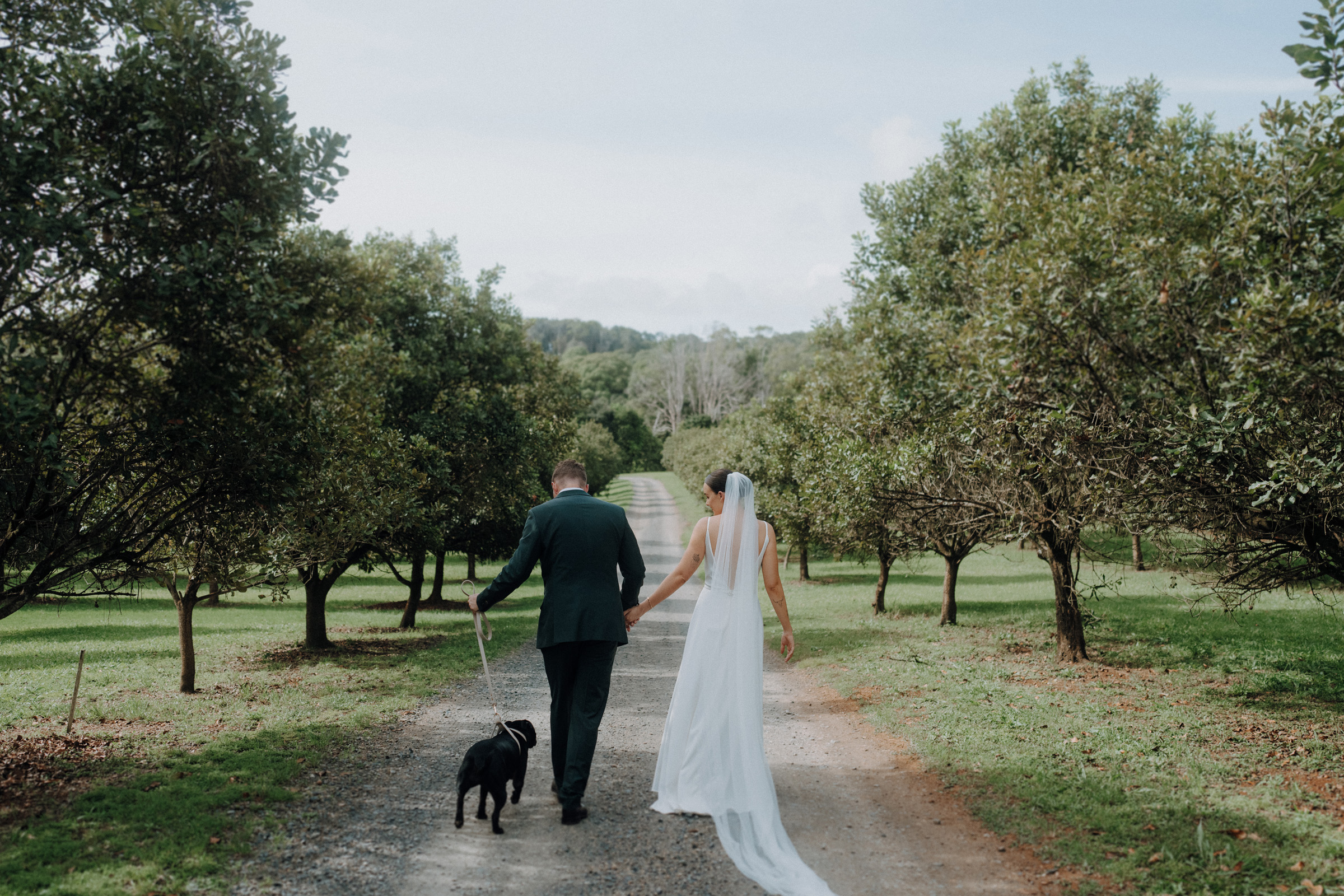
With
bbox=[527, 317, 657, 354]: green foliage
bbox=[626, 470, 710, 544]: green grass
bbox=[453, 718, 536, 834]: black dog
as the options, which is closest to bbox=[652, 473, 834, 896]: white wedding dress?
bbox=[453, 718, 536, 834]: black dog

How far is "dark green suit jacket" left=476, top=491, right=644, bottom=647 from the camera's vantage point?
231 inches

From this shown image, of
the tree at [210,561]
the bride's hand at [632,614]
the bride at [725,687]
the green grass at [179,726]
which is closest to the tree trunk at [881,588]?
the green grass at [179,726]

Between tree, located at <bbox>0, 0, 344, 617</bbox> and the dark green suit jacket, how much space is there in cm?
281

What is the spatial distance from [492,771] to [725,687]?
1.85 meters

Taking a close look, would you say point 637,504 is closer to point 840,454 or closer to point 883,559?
point 883,559

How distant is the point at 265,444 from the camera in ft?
23.3

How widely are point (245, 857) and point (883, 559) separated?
54.6ft

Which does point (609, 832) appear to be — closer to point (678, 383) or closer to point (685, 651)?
point (685, 651)

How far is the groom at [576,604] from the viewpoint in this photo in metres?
5.84

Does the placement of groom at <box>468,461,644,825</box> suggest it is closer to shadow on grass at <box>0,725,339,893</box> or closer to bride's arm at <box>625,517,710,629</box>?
bride's arm at <box>625,517,710,629</box>

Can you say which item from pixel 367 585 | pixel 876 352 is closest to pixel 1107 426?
pixel 876 352

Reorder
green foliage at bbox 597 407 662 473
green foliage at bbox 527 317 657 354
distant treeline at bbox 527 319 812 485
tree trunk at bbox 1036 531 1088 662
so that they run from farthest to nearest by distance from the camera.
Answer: green foliage at bbox 527 317 657 354, distant treeline at bbox 527 319 812 485, green foliage at bbox 597 407 662 473, tree trunk at bbox 1036 531 1088 662

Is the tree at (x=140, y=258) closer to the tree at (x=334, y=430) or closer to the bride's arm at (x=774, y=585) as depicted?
the tree at (x=334, y=430)

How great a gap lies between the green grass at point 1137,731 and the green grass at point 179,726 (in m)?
5.49
